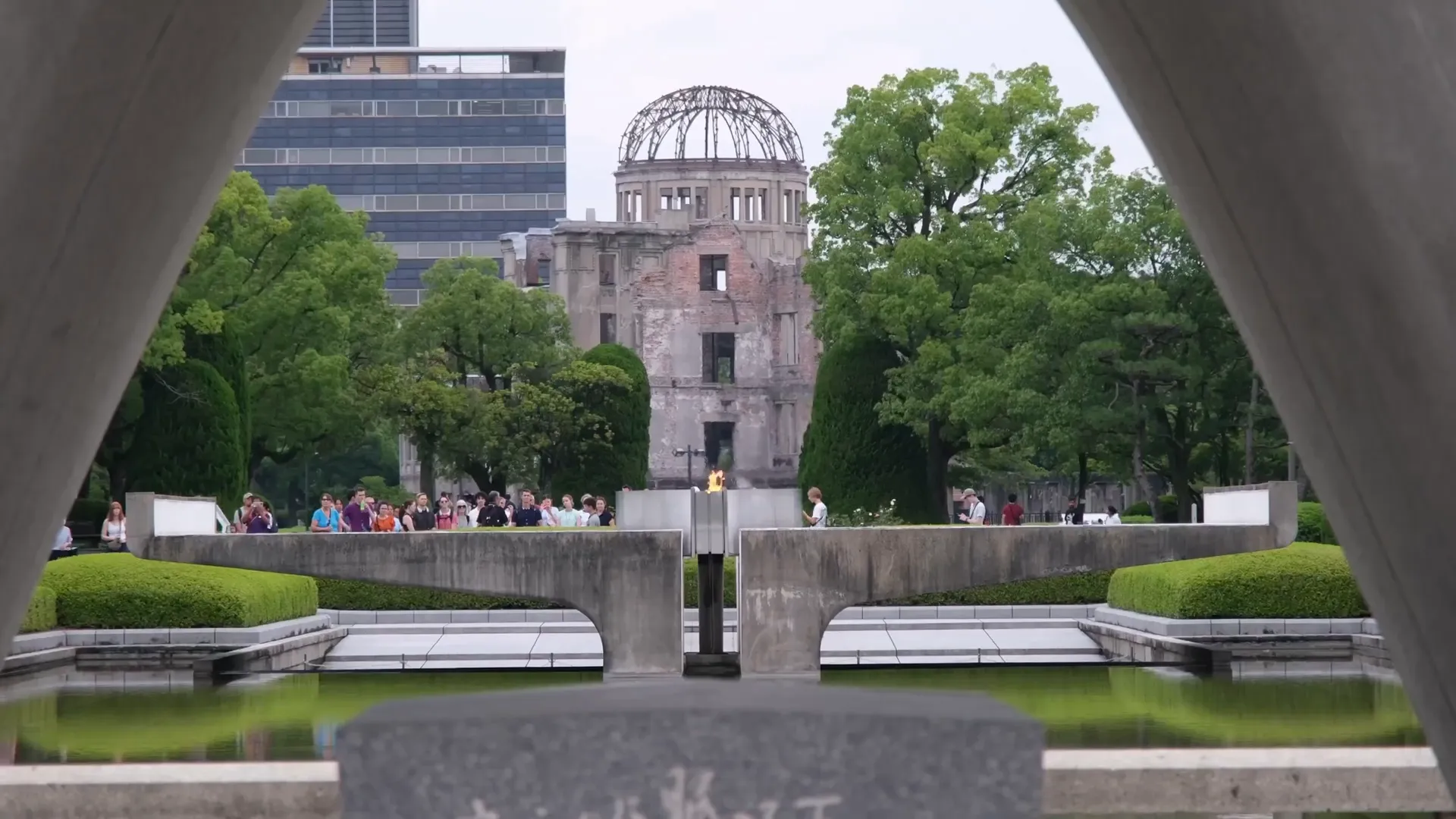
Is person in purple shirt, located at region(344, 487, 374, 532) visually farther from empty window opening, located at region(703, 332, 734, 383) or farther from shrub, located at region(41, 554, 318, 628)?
empty window opening, located at region(703, 332, 734, 383)

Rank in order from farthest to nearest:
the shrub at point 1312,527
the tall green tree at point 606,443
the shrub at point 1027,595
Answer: the tall green tree at point 606,443 < the shrub at point 1312,527 < the shrub at point 1027,595

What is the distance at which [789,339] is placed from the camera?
6094 cm

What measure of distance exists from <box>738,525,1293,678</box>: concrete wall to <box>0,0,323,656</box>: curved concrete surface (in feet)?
42.4

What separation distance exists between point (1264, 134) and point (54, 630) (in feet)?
63.3

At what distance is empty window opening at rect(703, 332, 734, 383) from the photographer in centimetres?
6178

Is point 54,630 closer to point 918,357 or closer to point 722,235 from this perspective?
point 918,357

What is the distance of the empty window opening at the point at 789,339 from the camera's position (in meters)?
60.8

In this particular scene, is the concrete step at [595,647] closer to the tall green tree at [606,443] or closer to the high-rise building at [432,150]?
the tall green tree at [606,443]

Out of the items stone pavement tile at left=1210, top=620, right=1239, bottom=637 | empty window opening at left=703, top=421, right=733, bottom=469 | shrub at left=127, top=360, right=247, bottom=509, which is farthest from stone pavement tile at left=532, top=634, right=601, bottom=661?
empty window opening at left=703, top=421, right=733, bottom=469

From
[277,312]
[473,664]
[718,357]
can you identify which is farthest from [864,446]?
[718,357]

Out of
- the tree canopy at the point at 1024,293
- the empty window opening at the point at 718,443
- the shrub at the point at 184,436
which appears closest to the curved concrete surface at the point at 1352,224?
the tree canopy at the point at 1024,293

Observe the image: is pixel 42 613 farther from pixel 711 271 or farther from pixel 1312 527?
pixel 711 271

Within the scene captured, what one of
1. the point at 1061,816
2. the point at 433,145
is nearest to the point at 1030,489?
the point at 433,145

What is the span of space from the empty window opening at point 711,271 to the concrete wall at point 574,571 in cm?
4449
